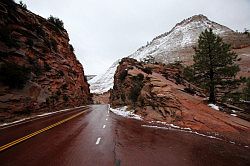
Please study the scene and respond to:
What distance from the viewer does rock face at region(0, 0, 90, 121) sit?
23.1 meters

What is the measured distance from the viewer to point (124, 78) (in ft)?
141

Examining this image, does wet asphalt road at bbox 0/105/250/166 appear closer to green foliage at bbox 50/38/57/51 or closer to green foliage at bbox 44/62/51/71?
green foliage at bbox 44/62/51/71

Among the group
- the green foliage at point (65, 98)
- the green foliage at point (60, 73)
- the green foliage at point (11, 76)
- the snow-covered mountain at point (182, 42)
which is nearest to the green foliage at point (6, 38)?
the green foliage at point (11, 76)

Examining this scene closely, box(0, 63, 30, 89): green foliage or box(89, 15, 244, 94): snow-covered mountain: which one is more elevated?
box(89, 15, 244, 94): snow-covered mountain

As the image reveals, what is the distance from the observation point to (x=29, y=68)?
28.7 m

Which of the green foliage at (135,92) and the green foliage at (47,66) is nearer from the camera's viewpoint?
the green foliage at (135,92)

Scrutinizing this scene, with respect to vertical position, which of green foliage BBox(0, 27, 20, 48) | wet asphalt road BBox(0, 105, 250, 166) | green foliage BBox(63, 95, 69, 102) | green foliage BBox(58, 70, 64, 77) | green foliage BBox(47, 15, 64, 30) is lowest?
wet asphalt road BBox(0, 105, 250, 166)

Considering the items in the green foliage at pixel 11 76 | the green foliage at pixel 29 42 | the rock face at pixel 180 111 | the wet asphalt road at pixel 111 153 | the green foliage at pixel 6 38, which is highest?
the green foliage at pixel 29 42

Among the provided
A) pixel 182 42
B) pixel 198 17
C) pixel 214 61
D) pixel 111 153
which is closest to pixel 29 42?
pixel 214 61

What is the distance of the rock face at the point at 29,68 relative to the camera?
2309cm

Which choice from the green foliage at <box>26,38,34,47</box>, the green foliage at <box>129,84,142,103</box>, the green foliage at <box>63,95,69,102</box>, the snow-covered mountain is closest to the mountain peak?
the snow-covered mountain

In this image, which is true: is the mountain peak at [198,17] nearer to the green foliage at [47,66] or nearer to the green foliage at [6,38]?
the green foliage at [47,66]

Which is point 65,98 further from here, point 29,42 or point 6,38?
point 6,38

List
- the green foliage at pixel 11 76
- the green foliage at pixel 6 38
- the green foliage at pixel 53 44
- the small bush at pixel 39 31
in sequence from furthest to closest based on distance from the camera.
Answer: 1. the green foliage at pixel 53 44
2. the small bush at pixel 39 31
3. the green foliage at pixel 6 38
4. the green foliage at pixel 11 76
